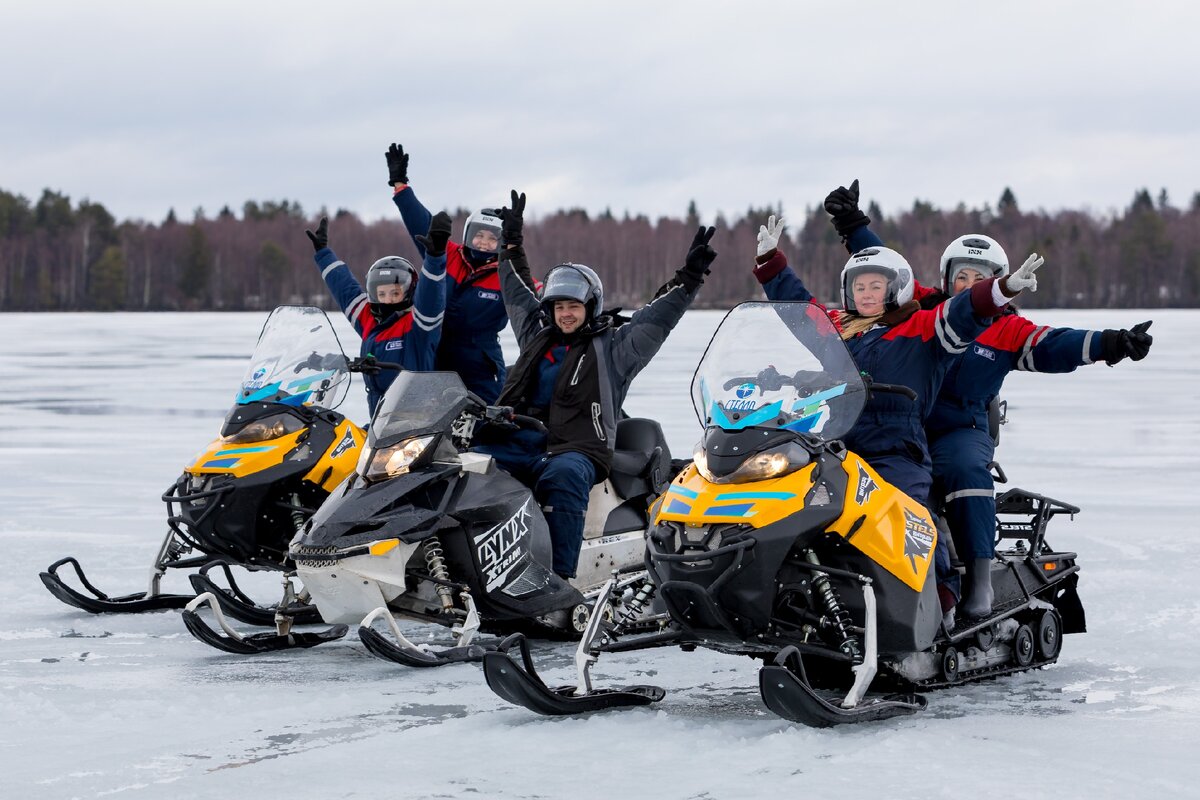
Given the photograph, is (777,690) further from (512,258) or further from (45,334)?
(45,334)

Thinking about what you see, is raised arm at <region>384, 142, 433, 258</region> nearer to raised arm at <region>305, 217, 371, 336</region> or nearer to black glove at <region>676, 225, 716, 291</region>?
raised arm at <region>305, 217, 371, 336</region>

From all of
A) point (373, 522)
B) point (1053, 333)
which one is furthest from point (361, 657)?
point (1053, 333)

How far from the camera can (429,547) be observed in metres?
5.68

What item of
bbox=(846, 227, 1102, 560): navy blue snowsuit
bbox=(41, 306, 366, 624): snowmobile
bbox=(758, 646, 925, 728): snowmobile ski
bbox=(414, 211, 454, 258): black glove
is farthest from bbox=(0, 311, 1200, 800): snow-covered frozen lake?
bbox=(414, 211, 454, 258): black glove

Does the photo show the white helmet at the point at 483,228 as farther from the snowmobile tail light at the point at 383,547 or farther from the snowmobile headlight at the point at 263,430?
the snowmobile tail light at the point at 383,547

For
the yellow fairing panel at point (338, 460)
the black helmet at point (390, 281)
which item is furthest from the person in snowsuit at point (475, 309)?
the yellow fairing panel at point (338, 460)

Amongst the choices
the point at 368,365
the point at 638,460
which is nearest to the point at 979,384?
the point at 638,460

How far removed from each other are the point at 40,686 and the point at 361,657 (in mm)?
1213

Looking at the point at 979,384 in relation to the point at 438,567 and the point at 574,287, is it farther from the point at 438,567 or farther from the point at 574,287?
the point at 438,567

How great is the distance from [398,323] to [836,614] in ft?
11.3

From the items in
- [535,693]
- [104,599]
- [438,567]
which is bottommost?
[104,599]

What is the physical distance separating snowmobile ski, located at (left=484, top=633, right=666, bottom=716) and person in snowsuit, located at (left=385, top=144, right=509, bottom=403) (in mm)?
3025

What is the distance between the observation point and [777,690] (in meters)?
4.38

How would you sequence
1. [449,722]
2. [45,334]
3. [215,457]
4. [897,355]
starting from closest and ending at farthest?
1. [449,722]
2. [897,355]
3. [215,457]
4. [45,334]
